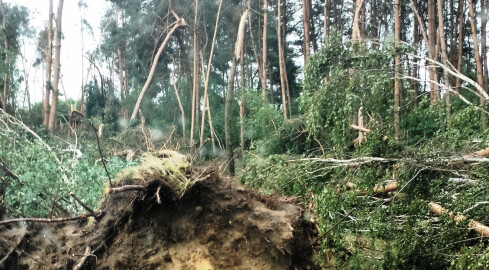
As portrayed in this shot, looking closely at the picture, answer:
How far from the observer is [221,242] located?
596cm

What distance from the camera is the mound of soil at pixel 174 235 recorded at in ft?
17.9

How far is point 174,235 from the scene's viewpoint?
5.74 meters

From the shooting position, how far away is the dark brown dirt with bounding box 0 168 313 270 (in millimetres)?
5449

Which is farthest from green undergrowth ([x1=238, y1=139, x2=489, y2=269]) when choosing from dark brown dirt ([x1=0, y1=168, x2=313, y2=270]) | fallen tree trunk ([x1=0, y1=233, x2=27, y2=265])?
fallen tree trunk ([x1=0, y1=233, x2=27, y2=265])

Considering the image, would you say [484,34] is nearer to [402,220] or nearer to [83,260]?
[402,220]

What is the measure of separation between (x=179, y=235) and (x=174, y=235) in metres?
0.07

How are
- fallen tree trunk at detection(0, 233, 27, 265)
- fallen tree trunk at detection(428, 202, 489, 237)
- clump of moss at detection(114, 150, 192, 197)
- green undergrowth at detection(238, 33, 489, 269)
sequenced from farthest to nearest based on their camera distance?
fallen tree trunk at detection(0, 233, 27, 265)
clump of moss at detection(114, 150, 192, 197)
green undergrowth at detection(238, 33, 489, 269)
fallen tree trunk at detection(428, 202, 489, 237)

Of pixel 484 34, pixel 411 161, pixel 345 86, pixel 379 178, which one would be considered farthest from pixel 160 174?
pixel 484 34

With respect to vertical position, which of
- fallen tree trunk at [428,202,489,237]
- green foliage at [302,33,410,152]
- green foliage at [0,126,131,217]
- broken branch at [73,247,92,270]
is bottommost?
broken branch at [73,247,92,270]

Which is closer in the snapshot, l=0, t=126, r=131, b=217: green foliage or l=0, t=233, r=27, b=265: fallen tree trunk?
l=0, t=233, r=27, b=265: fallen tree trunk

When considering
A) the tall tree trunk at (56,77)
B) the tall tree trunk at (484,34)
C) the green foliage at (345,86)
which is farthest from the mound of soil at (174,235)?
the tall tree trunk at (484,34)

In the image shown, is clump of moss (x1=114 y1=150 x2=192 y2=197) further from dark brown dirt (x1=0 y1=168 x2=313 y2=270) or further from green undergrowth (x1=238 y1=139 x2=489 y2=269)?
green undergrowth (x1=238 y1=139 x2=489 y2=269)

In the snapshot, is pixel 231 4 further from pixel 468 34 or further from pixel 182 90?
pixel 468 34

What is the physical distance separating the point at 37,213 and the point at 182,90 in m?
16.2
